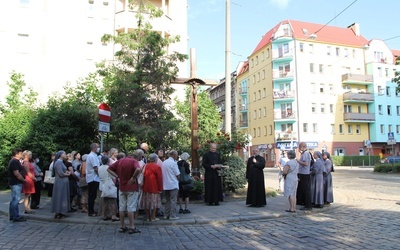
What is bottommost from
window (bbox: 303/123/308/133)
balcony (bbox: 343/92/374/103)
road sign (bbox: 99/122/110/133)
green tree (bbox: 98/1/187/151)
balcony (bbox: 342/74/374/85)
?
road sign (bbox: 99/122/110/133)

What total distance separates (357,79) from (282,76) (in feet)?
42.2

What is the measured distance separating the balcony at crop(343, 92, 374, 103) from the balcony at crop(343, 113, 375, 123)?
2.20m

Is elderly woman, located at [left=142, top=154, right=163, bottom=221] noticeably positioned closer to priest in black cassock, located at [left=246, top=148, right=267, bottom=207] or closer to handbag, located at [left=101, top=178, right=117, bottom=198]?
handbag, located at [left=101, top=178, right=117, bottom=198]

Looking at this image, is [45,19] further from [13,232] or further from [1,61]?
[13,232]

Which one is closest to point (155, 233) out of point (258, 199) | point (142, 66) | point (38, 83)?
point (258, 199)

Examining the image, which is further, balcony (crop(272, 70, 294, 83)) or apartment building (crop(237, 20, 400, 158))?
balcony (crop(272, 70, 294, 83))

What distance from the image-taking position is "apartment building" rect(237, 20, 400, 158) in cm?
5462

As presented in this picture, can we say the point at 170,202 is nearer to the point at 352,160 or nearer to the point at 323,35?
the point at 352,160

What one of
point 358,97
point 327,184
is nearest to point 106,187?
point 327,184

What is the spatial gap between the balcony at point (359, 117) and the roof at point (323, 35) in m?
11.8

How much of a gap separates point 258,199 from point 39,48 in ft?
77.1

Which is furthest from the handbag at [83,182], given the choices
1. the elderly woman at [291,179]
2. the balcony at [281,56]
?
the balcony at [281,56]

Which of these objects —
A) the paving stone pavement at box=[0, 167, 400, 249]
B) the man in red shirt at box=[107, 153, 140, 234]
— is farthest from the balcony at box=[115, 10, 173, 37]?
the man in red shirt at box=[107, 153, 140, 234]

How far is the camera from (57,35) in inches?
1121
